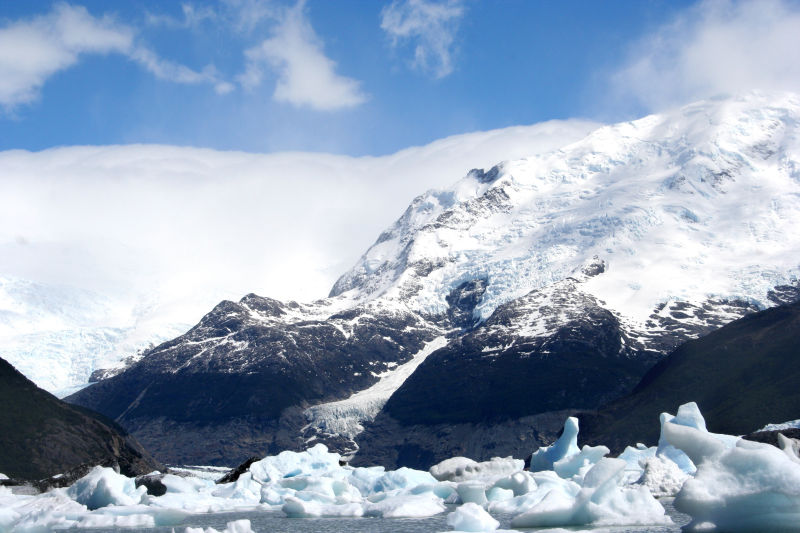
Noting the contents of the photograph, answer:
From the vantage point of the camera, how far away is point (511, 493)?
94.6 meters

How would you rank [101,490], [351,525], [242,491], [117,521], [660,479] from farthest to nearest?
[242,491] → [101,490] → [660,479] → [117,521] → [351,525]

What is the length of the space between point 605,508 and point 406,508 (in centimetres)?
2837

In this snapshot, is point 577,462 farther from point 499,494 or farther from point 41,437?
point 41,437

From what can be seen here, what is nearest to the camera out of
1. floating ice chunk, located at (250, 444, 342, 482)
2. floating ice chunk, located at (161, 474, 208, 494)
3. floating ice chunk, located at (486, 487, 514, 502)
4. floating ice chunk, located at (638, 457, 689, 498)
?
floating ice chunk, located at (638, 457, 689, 498)

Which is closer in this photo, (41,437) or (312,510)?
(312,510)

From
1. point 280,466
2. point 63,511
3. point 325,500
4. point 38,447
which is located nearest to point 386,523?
point 325,500

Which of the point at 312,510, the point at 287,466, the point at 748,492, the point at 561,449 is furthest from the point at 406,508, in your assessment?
the point at 748,492

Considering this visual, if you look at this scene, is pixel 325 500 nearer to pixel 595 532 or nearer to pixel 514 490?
pixel 514 490

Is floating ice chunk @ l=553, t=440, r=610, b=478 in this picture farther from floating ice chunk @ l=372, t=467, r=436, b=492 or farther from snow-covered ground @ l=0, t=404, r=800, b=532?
floating ice chunk @ l=372, t=467, r=436, b=492

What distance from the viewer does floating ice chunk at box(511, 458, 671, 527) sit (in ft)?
219

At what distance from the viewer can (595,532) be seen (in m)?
64.6

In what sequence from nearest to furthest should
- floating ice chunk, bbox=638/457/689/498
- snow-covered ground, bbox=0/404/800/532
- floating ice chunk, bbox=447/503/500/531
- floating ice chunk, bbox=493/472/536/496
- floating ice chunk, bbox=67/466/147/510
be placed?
snow-covered ground, bbox=0/404/800/532 → floating ice chunk, bbox=447/503/500/531 → floating ice chunk, bbox=638/457/689/498 → floating ice chunk, bbox=67/466/147/510 → floating ice chunk, bbox=493/472/536/496

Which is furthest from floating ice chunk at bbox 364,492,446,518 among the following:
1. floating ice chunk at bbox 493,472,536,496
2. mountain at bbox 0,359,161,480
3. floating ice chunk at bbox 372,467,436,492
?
mountain at bbox 0,359,161,480

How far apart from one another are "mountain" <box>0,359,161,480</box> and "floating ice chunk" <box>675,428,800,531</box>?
133 metres
